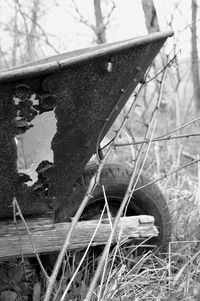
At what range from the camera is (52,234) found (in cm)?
193

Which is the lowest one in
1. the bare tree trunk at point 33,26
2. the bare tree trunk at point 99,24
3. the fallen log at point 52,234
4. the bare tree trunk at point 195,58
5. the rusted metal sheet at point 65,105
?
the fallen log at point 52,234

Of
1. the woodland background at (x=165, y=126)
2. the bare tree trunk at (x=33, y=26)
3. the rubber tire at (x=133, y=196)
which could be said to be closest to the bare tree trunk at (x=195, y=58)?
the woodland background at (x=165, y=126)

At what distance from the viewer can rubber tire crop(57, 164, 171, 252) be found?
2.21m

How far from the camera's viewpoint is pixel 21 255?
6.17 ft

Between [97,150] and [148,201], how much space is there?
22.7 inches

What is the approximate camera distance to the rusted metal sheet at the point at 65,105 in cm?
148

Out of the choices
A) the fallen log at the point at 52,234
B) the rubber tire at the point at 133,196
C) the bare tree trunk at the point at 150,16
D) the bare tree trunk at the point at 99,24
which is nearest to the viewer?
the fallen log at the point at 52,234

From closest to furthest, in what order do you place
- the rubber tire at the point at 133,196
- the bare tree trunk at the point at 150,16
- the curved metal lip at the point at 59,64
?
the curved metal lip at the point at 59,64
the rubber tire at the point at 133,196
the bare tree trunk at the point at 150,16

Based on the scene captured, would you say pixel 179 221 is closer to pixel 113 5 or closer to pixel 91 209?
pixel 91 209

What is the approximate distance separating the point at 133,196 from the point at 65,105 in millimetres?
792

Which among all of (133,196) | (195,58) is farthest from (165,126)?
(133,196)

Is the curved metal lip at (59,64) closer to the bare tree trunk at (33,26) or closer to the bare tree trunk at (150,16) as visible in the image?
the bare tree trunk at (150,16)

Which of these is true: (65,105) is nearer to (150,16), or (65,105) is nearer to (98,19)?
(150,16)

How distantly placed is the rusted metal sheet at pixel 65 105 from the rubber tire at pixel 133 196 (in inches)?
13.2
